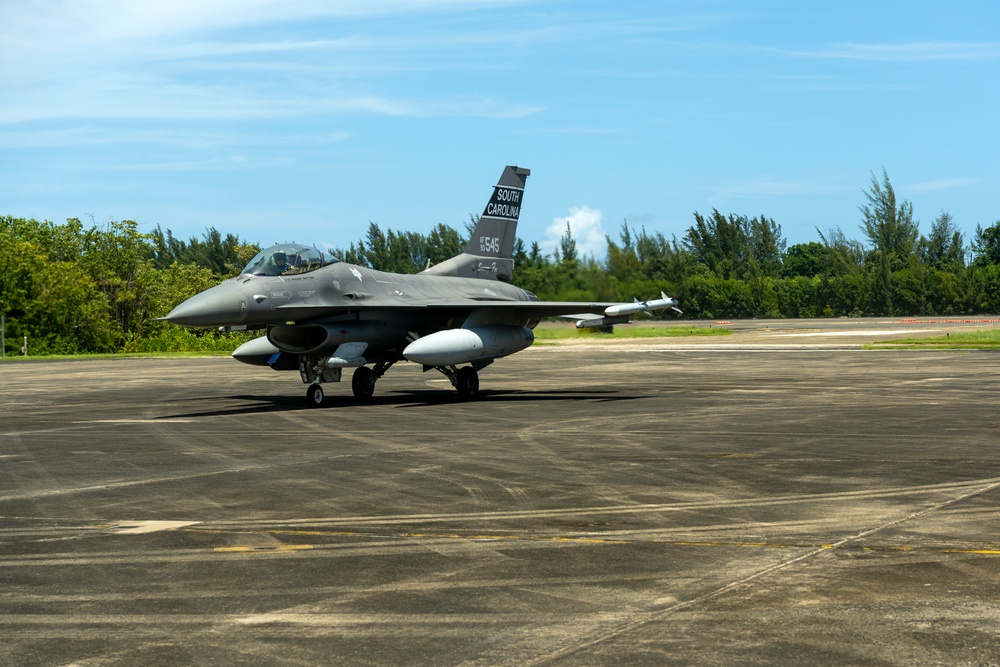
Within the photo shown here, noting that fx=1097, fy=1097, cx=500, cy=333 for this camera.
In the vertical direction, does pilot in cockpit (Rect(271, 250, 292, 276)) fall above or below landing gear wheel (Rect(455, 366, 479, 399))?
above

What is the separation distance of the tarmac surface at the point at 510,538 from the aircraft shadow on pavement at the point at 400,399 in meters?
2.21

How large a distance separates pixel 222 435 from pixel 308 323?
5.81 m

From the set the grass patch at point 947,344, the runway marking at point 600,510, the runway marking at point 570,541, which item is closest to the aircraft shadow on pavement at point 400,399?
the runway marking at point 600,510

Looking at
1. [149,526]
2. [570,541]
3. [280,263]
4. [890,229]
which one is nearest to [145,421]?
[280,263]

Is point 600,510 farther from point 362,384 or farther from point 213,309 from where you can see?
point 362,384

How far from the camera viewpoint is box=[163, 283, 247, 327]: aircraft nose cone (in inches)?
780

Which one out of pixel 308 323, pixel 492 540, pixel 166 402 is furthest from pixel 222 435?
pixel 492 540

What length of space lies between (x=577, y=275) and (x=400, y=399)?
37.9ft

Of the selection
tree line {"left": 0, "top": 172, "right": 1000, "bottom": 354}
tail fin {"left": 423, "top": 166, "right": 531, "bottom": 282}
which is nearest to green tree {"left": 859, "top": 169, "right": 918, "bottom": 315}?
tree line {"left": 0, "top": 172, "right": 1000, "bottom": 354}

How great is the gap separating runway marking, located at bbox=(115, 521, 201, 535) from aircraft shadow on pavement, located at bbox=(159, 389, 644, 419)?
11777 mm

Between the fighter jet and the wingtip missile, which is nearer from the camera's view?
the fighter jet

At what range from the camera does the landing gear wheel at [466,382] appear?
24906mm

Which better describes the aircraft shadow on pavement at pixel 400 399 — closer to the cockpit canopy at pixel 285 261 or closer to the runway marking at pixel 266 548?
the cockpit canopy at pixel 285 261

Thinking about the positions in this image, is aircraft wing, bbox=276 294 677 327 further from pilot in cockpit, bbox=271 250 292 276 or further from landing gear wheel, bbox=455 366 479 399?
landing gear wheel, bbox=455 366 479 399
